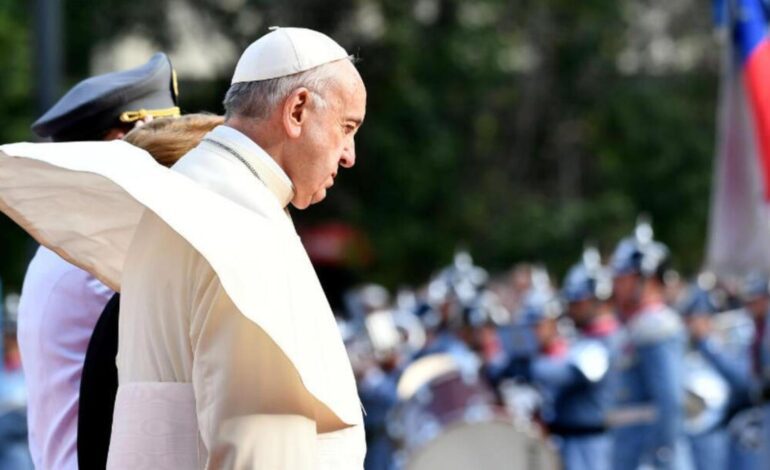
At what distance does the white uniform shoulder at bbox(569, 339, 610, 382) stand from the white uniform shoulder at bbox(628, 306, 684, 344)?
1.20m

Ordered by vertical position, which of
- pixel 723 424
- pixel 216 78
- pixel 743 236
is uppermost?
pixel 216 78

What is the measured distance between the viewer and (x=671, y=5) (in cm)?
2572

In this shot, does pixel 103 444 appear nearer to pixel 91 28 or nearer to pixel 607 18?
pixel 91 28

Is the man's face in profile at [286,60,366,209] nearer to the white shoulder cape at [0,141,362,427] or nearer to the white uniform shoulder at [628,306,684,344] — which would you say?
the white shoulder cape at [0,141,362,427]

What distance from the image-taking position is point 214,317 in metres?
2.52

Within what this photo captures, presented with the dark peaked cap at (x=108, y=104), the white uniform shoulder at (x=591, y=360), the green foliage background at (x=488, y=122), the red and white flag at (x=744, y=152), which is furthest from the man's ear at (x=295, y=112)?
the green foliage background at (x=488, y=122)

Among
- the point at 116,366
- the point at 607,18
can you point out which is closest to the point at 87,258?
the point at 116,366

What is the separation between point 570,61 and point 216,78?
532 centimetres

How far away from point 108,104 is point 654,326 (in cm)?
721

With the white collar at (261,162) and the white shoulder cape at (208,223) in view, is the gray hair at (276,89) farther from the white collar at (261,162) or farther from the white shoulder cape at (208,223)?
the white shoulder cape at (208,223)

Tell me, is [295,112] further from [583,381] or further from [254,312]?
[583,381]

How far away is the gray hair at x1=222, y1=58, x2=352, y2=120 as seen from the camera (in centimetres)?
276

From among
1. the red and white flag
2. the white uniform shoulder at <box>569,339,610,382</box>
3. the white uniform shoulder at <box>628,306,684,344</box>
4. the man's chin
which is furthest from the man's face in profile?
the white uniform shoulder at <box>569,339,610,382</box>

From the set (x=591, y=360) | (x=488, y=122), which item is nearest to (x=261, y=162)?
(x=591, y=360)
